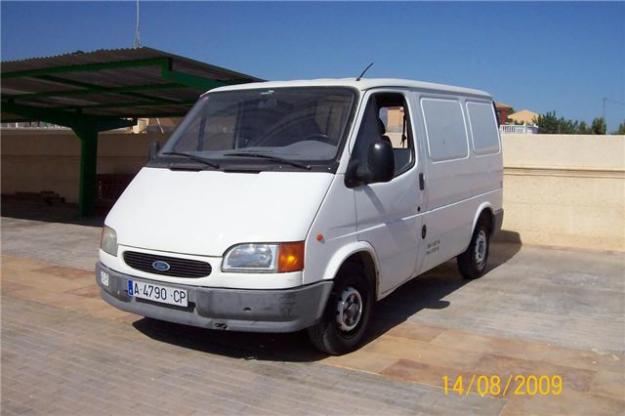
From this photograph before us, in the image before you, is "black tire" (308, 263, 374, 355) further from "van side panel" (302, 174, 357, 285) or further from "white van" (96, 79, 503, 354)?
"van side panel" (302, 174, 357, 285)

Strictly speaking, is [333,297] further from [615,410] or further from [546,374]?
[615,410]

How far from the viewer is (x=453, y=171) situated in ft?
23.0

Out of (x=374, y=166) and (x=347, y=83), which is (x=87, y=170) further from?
(x=374, y=166)

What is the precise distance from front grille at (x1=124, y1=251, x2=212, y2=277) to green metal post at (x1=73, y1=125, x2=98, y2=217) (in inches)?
397

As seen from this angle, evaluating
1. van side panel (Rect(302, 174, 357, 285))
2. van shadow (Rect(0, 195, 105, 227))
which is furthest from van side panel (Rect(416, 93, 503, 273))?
van shadow (Rect(0, 195, 105, 227))

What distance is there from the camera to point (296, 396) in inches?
175

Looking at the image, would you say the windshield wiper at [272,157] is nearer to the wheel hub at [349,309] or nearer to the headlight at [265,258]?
the headlight at [265,258]

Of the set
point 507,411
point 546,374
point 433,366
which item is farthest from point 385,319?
point 507,411

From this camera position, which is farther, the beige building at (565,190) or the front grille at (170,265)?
the beige building at (565,190)

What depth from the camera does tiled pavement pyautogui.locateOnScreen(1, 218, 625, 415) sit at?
14.3ft

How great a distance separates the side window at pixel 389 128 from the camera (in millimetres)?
5434

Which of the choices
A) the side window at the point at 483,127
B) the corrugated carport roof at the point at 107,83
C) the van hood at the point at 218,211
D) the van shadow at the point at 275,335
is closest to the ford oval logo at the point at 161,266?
the van hood at the point at 218,211

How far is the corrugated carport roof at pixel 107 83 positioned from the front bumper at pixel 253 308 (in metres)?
4.97
